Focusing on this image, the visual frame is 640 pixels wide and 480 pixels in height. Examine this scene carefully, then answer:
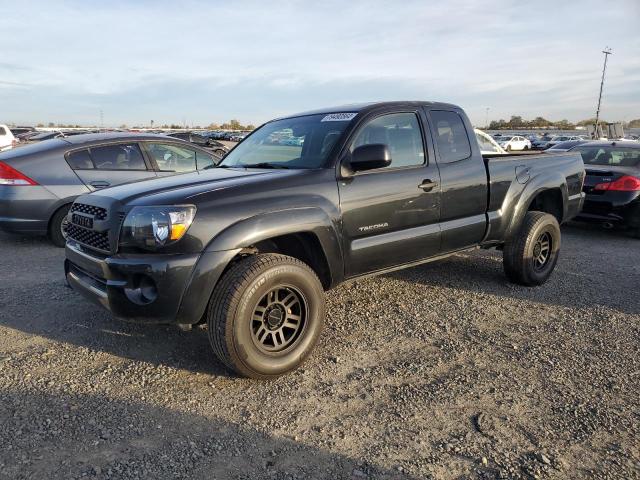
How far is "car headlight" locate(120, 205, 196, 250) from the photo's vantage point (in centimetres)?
307

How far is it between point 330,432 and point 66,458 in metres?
1.36

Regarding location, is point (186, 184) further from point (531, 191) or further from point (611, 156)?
point (611, 156)

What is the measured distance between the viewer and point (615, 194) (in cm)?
776

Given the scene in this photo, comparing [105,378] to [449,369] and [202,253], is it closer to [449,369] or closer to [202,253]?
[202,253]

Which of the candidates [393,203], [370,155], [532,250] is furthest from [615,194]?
[370,155]

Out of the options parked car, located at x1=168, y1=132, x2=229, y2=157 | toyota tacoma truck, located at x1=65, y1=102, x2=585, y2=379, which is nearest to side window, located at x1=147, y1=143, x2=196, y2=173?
parked car, located at x1=168, y1=132, x2=229, y2=157

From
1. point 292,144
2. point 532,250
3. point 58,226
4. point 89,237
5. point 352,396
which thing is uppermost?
point 292,144

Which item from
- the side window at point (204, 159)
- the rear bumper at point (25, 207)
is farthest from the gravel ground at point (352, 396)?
the side window at point (204, 159)

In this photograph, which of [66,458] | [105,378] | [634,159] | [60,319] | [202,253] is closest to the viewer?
[66,458]

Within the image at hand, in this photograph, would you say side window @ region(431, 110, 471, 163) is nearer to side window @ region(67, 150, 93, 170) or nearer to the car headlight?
the car headlight

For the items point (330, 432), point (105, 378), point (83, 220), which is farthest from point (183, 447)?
point (83, 220)

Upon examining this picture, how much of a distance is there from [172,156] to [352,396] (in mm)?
5439

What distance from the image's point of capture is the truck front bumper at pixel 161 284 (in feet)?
10.00

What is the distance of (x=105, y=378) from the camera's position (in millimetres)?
3359
